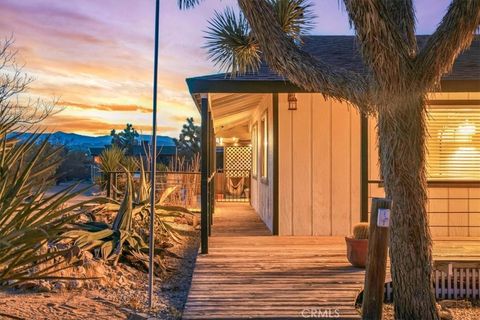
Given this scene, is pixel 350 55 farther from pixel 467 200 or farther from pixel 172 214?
pixel 172 214

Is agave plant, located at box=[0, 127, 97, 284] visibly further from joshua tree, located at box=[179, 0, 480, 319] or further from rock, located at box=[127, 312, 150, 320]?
joshua tree, located at box=[179, 0, 480, 319]

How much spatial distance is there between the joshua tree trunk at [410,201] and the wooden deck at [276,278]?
22.7 inches

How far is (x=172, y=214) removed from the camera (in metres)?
7.07

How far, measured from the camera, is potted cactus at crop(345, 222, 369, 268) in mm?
4973

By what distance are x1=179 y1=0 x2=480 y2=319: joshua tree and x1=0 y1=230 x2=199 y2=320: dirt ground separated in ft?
6.91

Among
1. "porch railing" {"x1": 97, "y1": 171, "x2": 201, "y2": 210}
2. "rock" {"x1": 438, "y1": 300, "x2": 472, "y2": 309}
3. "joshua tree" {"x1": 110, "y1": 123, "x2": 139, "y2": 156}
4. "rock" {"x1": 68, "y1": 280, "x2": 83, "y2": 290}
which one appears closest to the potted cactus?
"rock" {"x1": 438, "y1": 300, "x2": 472, "y2": 309}

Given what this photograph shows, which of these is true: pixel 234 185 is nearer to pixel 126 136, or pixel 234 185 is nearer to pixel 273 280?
pixel 273 280

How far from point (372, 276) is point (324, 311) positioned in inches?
33.9

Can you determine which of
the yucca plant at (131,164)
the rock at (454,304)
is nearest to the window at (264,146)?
the yucca plant at (131,164)

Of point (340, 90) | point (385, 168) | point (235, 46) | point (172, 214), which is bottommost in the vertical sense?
point (172, 214)

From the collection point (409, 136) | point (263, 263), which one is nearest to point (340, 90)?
point (409, 136)

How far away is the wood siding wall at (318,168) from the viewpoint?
278 inches

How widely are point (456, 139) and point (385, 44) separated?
4.06m

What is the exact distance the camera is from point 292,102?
6957 mm
